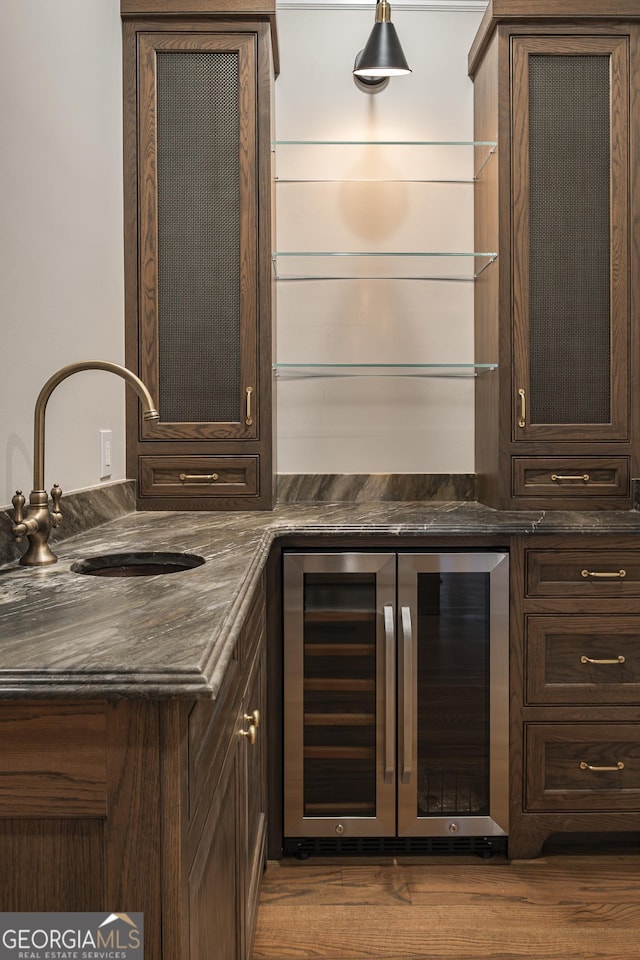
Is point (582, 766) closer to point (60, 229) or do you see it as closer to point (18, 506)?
point (18, 506)

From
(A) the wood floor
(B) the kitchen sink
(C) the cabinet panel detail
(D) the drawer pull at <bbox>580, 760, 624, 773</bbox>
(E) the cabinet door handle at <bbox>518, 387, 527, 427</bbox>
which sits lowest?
(A) the wood floor

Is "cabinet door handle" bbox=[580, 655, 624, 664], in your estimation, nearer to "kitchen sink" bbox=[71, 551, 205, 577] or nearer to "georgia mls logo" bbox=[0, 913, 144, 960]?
"kitchen sink" bbox=[71, 551, 205, 577]

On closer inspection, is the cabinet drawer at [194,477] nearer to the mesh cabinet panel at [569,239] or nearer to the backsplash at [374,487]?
the backsplash at [374,487]

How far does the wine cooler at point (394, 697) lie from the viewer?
2029 millimetres

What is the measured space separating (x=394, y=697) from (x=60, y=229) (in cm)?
149

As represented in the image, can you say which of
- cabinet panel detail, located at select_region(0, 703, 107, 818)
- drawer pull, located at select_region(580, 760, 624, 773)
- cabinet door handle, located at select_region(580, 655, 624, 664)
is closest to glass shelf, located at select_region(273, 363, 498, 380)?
cabinet door handle, located at select_region(580, 655, 624, 664)

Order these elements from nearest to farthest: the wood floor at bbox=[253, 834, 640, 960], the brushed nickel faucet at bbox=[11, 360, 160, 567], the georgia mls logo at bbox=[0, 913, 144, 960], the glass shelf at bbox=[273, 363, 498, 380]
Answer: the georgia mls logo at bbox=[0, 913, 144, 960]
the brushed nickel faucet at bbox=[11, 360, 160, 567]
the wood floor at bbox=[253, 834, 640, 960]
the glass shelf at bbox=[273, 363, 498, 380]

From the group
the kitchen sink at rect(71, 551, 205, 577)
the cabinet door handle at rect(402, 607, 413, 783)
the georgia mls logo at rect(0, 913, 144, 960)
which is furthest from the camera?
the cabinet door handle at rect(402, 607, 413, 783)

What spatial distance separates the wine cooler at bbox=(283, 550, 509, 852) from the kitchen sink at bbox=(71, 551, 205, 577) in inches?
21.1

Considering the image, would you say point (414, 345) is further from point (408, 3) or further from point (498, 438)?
point (408, 3)

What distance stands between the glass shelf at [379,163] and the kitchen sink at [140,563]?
5.47ft

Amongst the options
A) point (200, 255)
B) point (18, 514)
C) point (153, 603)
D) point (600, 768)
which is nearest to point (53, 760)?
point (153, 603)

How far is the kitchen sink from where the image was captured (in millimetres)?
1494

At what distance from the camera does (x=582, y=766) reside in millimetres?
2041
